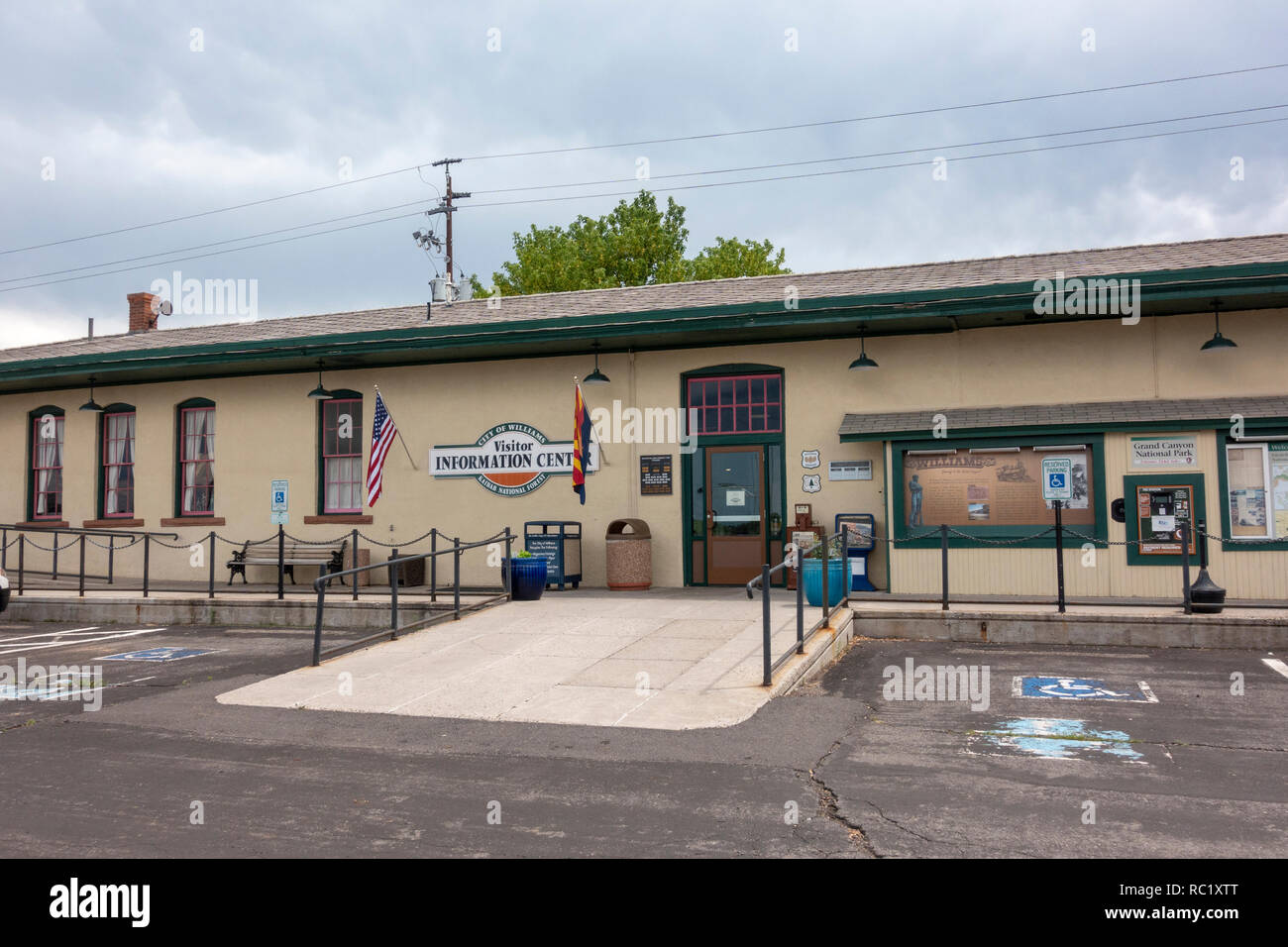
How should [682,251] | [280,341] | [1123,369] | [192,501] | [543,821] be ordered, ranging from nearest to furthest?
[543,821]
[1123,369]
[280,341]
[192,501]
[682,251]

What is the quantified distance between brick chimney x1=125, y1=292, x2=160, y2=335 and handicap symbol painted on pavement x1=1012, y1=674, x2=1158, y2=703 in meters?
24.1

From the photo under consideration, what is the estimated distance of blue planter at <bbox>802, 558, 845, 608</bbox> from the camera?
42.4 feet

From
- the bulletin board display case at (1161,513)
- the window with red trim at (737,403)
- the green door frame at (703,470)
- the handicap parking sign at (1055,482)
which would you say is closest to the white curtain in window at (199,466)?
the green door frame at (703,470)

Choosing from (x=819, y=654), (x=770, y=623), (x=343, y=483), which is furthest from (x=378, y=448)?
(x=819, y=654)

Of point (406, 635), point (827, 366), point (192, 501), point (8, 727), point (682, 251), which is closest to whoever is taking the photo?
point (8, 727)

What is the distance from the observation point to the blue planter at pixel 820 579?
42.4 feet

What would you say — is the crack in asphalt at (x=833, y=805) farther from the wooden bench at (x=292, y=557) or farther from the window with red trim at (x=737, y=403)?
the wooden bench at (x=292, y=557)

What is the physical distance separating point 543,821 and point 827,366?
11.0 m

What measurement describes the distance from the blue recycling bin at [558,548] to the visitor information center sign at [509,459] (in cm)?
84

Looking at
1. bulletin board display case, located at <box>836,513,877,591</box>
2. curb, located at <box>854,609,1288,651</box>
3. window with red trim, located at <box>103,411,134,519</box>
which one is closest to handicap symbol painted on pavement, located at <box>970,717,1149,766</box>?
curb, located at <box>854,609,1288,651</box>

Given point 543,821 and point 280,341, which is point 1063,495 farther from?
point 280,341

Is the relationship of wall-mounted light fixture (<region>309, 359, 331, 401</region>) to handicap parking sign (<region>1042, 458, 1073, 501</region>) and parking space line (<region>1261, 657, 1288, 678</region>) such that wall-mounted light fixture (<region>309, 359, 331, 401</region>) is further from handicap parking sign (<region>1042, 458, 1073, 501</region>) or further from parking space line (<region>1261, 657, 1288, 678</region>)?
parking space line (<region>1261, 657, 1288, 678</region>)

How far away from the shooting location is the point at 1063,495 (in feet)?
41.5
